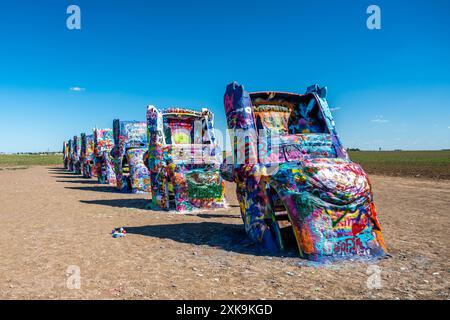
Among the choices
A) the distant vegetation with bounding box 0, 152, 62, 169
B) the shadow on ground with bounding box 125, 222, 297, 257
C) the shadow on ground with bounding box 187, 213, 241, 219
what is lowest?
the shadow on ground with bounding box 187, 213, 241, 219

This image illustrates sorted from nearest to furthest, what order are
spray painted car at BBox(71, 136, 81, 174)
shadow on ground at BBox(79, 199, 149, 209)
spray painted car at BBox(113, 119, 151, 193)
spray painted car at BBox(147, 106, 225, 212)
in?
spray painted car at BBox(147, 106, 225, 212) < shadow on ground at BBox(79, 199, 149, 209) < spray painted car at BBox(113, 119, 151, 193) < spray painted car at BBox(71, 136, 81, 174)

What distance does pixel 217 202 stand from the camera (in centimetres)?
1010

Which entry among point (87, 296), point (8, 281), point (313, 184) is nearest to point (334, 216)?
point (313, 184)

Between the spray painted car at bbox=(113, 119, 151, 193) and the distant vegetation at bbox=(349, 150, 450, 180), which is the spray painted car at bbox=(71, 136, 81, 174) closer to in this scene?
the spray painted car at bbox=(113, 119, 151, 193)

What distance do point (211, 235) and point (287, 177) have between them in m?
2.32

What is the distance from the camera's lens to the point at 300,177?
5062mm

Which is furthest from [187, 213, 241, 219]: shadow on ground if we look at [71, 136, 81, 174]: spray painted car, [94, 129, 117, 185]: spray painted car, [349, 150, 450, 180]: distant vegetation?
[71, 136, 81, 174]: spray painted car

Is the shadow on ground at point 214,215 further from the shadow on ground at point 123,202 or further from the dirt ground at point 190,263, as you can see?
the shadow on ground at point 123,202

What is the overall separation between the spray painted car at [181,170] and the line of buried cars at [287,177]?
0.03 meters

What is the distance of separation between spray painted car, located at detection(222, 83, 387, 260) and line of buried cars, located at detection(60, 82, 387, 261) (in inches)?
0.5

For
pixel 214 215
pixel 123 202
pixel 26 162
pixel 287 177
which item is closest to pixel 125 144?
pixel 123 202

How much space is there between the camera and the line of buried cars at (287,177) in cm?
492

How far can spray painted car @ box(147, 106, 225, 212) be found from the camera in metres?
9.71
